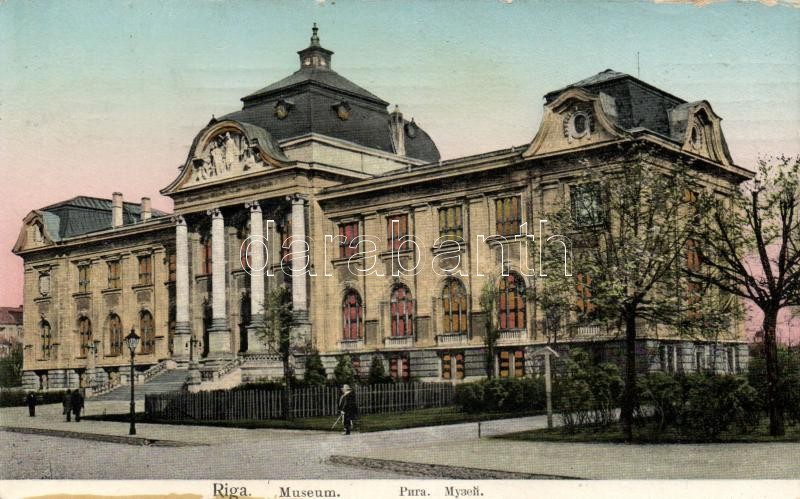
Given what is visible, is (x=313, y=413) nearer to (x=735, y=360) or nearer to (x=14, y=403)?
(x=735, y=360)

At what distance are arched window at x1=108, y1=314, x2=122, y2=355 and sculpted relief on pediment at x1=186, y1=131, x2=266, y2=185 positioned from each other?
43.1 ft

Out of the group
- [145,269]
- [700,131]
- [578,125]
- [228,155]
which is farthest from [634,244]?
[145,269]

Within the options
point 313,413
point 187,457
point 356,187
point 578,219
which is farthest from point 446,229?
point 187,457

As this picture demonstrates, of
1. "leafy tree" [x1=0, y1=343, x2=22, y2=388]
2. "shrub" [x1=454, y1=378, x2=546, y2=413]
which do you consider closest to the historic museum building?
"shrub" [x1=454, y1=378, x2=546, y2=413]

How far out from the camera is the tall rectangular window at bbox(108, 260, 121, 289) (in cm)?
6372

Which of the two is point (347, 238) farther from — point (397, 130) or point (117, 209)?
point (117, 209)

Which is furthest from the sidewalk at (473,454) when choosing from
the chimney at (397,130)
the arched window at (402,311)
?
the chimney at (397,130)

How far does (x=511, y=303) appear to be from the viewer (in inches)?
1711

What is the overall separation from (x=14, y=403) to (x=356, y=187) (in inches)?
939

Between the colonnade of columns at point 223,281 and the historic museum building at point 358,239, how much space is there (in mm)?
88

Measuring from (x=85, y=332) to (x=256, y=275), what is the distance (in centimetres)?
1883

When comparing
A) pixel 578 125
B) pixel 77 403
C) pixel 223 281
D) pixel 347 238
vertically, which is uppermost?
pixel 578 125

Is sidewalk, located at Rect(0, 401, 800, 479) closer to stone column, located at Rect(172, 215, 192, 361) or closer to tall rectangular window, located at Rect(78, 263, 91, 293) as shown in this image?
stone column, located at Rect(172, 215, 192, 361)

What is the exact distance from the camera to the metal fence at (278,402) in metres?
34.6
